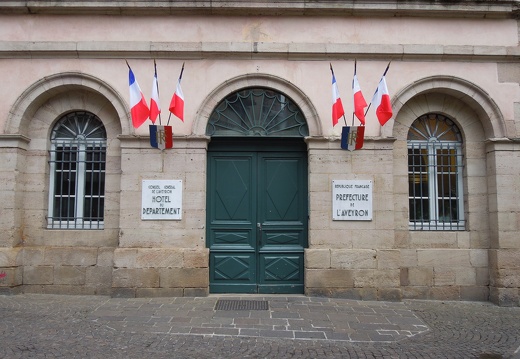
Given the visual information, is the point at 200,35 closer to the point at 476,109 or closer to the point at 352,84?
the point at 352,84

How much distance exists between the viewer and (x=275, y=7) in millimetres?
7805

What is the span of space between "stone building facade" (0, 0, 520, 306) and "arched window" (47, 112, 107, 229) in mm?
36

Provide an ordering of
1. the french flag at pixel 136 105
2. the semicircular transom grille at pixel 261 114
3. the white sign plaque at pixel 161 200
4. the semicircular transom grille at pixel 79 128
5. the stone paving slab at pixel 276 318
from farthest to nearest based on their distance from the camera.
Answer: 1. the semicircular transom grille at pixel 79 128
2. the semicircular transom grille at pixel 261 114
3. the white sign plaque at pixel 161 200
4. the french flag at pixel 136 105
5. the stone paving slab at pixel 276 318

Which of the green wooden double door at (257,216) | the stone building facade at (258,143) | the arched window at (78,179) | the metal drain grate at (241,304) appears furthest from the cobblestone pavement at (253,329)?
the arched window at (78,179)

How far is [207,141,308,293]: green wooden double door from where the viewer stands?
783 centimetres

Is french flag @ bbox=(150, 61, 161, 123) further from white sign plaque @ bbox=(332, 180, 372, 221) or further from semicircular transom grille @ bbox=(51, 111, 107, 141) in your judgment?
white sign plaque @ bbox=(332, 180, 372, 221)

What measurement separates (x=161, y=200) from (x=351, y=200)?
3458mm

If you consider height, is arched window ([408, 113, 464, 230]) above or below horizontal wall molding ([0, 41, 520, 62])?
below

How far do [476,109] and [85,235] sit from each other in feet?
25.8

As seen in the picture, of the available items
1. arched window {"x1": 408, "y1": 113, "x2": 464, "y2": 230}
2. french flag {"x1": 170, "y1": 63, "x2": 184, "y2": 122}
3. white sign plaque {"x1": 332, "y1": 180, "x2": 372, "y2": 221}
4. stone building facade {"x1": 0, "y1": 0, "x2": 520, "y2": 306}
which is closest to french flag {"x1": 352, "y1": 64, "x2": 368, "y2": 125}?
stone building facade {"x1": 0, "y1": 0, "x2": 520, "y2": 306}

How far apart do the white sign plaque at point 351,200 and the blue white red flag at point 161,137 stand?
3.09 meters

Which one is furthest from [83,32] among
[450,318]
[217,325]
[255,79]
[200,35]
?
[450,318]

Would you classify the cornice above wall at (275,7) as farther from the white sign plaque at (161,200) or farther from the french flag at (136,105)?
the white sign plaque at (161,200)

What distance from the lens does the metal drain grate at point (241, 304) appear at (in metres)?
6.82
